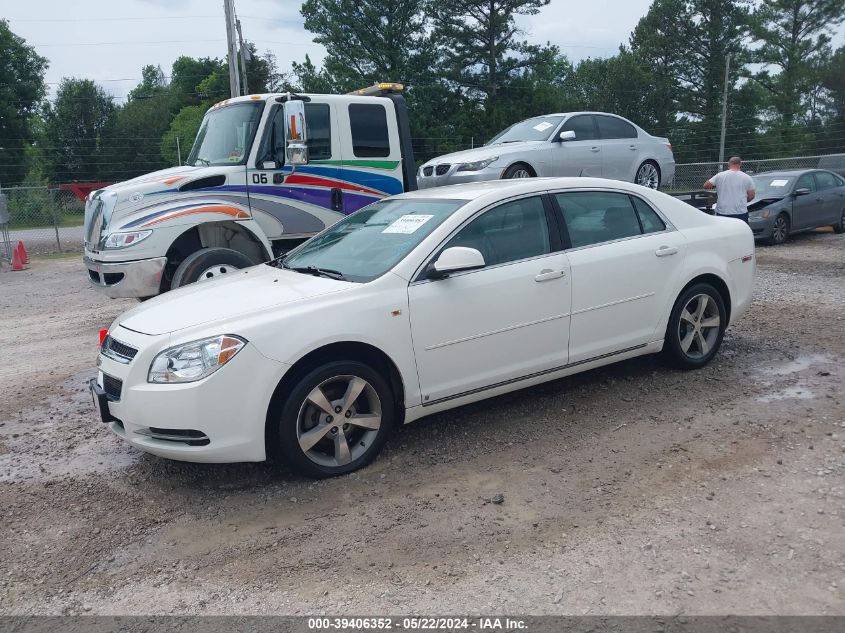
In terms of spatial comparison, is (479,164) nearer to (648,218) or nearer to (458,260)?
(648,218)

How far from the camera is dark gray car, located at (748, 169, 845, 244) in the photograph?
547 inches

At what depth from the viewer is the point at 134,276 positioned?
759 cm

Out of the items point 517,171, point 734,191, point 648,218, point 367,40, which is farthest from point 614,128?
point 367,40

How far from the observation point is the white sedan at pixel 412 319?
4.02 meters

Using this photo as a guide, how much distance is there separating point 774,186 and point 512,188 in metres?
11.1

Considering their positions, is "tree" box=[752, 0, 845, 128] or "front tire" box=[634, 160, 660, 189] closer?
"front tire" box=[634, 160, 660, 189]

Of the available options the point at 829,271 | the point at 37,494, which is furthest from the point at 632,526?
the point at 829,271

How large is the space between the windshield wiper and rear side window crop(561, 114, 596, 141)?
7.35 meters

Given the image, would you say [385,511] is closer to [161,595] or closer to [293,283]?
[161,595]

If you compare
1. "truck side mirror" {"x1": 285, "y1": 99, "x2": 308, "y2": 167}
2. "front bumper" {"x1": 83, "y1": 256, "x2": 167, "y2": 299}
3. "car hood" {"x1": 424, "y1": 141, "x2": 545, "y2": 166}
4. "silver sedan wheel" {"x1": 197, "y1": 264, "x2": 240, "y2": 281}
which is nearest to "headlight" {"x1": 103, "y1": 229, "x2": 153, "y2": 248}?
"front bumper" {"x1": 83, "y1": 256, "x2": 167, "y2": 299}

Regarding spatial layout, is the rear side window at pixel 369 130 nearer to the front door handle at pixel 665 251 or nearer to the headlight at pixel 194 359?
the front door handle at pixel 665 251

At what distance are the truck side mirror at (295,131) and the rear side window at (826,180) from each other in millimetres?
11616

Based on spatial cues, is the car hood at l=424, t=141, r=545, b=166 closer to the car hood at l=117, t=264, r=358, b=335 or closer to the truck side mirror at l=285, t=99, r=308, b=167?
the truck side mirror at l=285, t=99, r=308, b=167

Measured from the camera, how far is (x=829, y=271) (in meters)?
10.8
